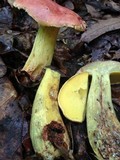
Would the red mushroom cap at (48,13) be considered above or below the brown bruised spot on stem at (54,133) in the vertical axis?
above

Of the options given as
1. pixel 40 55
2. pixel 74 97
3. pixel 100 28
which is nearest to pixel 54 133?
pixel 74 97

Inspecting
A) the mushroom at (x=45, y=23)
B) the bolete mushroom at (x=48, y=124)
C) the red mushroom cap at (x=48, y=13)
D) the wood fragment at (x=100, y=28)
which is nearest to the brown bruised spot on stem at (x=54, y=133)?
the bolete mushroom at (x=48, y=124)

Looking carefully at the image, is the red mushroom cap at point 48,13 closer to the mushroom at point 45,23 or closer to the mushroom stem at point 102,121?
the mushroom at point 45,23

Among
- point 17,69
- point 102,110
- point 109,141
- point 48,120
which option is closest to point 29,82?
point 17,69

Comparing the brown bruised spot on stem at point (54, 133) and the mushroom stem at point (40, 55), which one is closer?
the brown bruised spot on stem at point (54, 133)

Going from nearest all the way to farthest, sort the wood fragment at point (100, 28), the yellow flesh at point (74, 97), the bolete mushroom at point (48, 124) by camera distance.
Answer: the bolete mushroom at point (48, 124), the yellow flesh at point (74, 97), the wood fragment at point (100, 28)

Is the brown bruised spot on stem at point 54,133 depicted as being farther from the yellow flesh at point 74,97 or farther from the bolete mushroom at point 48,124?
the yellow flesh at point 74,97

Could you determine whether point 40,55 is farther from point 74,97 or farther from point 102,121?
point 102,121

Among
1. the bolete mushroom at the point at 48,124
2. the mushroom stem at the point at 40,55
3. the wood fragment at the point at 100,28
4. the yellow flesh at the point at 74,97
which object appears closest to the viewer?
the bolete mushroom at the point at 48,124

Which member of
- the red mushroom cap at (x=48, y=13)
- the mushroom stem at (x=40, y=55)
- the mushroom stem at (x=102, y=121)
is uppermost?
the red mushroom cap at (x=48, y=13)
